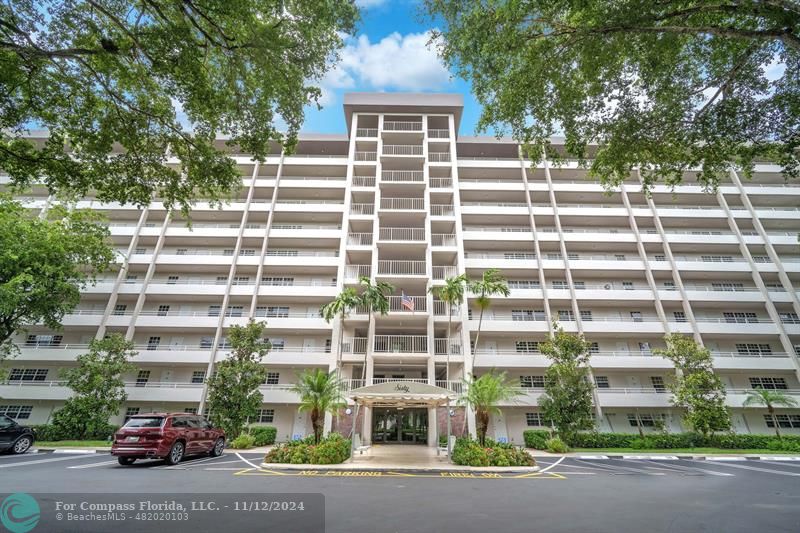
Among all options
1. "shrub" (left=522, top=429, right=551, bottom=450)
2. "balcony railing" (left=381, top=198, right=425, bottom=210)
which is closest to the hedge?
"shrub" (left=522, top=429, right=551, bottom=450)

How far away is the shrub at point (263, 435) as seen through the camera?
21609 millimetres

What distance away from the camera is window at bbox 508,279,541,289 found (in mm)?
30078

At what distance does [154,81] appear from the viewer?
9461 mm

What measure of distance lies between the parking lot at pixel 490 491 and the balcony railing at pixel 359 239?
697 inches

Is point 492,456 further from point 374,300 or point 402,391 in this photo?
point 374,300

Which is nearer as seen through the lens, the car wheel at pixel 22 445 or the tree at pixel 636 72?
the tree at pixel 636 72

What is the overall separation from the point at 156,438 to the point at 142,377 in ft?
62.2

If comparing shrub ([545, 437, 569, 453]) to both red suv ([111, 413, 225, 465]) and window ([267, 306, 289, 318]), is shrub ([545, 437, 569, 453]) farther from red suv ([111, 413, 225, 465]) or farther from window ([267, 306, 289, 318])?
window ([267, 306, 289, 318])

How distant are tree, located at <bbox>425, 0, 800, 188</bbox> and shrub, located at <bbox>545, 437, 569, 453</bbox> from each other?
15.8m

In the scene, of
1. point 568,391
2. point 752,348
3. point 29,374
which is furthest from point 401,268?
point 29,374

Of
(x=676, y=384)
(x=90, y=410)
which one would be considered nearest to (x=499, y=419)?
(x=676, y=384)

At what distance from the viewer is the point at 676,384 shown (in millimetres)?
23875

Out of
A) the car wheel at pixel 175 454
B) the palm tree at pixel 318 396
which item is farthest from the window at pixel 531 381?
the car wheel at pixel 175 454

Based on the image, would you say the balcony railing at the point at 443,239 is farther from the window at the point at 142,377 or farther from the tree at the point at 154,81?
the window at the point at 142,377
